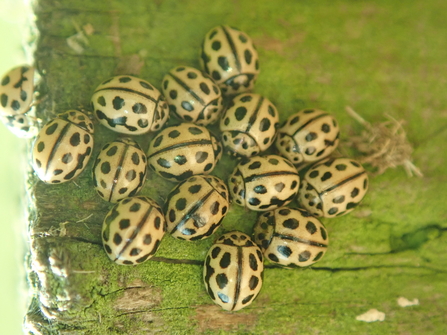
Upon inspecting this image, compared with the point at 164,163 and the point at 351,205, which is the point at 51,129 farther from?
the point at 351,205

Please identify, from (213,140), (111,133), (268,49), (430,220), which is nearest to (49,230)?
(111,133)

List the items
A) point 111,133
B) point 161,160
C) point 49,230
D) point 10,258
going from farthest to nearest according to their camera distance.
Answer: point 10,258, point 111,133, point 161,160, point 49,230

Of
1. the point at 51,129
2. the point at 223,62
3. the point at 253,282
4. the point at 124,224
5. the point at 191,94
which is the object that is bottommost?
the point at 253,282

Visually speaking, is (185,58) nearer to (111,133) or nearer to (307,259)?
(111,133)

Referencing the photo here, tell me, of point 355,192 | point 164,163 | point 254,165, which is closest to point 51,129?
point 164,163

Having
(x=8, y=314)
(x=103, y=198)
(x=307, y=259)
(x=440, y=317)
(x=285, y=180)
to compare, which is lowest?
(x=8, y=314)

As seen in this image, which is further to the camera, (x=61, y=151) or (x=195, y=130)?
(x=195, y=130)

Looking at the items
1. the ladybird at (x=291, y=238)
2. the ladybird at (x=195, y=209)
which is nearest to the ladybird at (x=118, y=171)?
the ladybird at (x=195, y=209)
